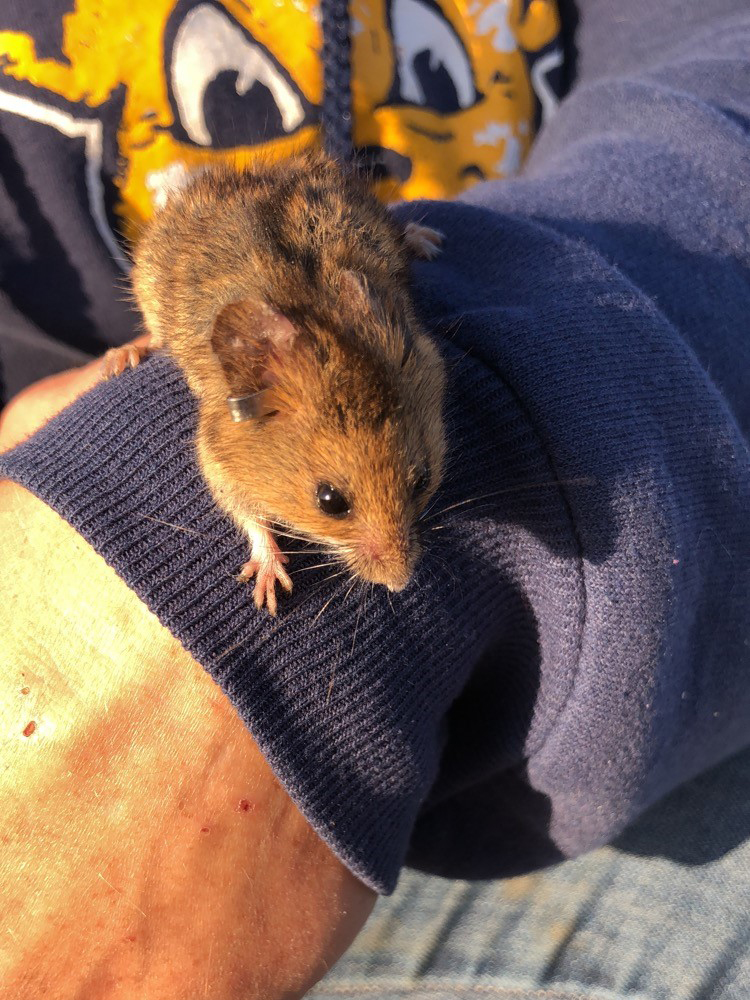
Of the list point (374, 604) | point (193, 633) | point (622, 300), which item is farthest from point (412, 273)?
point (193, 633)

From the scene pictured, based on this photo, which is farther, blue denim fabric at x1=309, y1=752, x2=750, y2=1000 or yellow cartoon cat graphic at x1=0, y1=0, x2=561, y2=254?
yellow cartoon cat graphic at x1=0, y1=0, x2=561, y2=254

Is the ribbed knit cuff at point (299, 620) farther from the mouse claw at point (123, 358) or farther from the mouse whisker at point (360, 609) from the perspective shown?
the mouse claw at point (123, 358)

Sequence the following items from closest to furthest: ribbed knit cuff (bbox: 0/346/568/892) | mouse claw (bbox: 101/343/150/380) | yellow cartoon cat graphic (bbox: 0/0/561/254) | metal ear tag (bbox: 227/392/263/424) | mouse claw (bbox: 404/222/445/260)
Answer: ribbed knit cuff (bbox: 0/346/568/892), metal ear tag (bbox: 227/392/263/424), mouse claw (bbox: 404/222/445/260), mouse claw (bbox: 101/343/150/380), yellow cartoon cat graphic (bbox: 0/0/561/254)

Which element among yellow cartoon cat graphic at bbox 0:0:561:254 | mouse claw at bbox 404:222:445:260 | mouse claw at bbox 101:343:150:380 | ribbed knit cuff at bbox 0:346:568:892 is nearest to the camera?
ribbed knit cuff at bbox 0:346:568:892

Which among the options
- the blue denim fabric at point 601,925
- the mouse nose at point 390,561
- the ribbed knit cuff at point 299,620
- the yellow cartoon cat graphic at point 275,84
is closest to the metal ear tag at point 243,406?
the ribbed knit cuff at point 299,620

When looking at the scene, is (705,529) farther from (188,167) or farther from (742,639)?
(188,167)

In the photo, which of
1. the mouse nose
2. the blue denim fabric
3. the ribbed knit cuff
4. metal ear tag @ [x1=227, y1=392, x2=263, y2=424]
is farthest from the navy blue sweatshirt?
the blue denim fabric

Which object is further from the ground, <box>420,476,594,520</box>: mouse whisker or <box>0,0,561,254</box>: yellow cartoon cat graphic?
<box>0,0,561,254</box>: yellow cartoon cat graphic

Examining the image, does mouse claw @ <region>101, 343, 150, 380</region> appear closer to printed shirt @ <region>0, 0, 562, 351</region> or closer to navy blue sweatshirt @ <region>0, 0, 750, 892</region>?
navy blue sweatshirt @ <region>0, 0, 750, 892</region>

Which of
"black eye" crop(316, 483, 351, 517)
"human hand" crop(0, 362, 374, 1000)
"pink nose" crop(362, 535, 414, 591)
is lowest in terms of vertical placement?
"human hand" crop(0, 362, 374, 1000)
